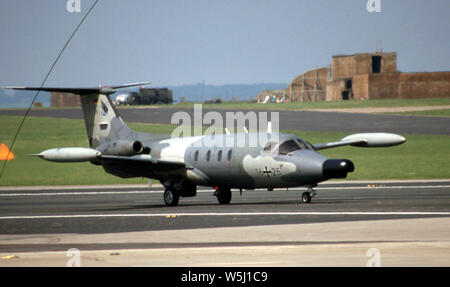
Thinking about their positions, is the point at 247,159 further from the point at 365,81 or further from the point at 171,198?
the point at 365,81

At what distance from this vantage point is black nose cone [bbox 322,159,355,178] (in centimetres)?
2612

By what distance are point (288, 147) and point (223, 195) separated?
4194 mm

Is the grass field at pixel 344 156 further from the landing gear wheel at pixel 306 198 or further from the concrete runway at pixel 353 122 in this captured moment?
the landing gear wheel at pixel 306 198

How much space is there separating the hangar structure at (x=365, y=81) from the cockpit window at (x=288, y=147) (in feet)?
323

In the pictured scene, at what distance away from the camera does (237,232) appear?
19.3 m

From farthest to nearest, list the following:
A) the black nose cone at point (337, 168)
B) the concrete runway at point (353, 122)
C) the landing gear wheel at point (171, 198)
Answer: the concrete runway at point (353, 122), the landing gear wheel at point (171, 198), the black nose cone at point (337, 168)

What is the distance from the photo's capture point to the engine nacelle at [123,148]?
31859 millimetres

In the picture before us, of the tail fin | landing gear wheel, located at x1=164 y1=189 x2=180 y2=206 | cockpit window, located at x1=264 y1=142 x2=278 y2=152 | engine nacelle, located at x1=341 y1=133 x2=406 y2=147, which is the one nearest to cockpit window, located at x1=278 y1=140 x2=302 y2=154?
cockpit window, located at x1=264 y1=142 x2=278 y2=152

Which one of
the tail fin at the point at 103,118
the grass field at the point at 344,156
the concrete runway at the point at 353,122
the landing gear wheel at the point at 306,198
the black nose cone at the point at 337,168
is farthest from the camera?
the concrete runway at the point at 353,122

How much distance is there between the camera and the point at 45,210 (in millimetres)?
29547

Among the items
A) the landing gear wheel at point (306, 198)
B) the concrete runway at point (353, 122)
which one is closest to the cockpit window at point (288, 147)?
the landing gear wheel at point (306, 198)

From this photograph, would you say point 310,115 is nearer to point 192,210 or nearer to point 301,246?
point 192,210

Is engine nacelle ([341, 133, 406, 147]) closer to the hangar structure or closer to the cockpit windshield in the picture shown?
the cockpit windshield

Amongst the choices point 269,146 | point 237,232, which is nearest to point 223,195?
point 269,146
